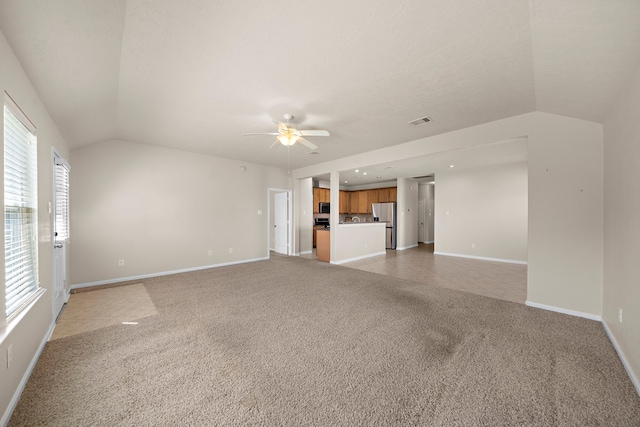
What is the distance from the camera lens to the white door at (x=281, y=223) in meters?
7.50

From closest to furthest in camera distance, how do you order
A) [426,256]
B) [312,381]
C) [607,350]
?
[312,381] < [607,350] < [426,256]

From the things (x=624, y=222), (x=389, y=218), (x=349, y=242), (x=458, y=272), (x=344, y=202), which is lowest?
(x=458, y=272)

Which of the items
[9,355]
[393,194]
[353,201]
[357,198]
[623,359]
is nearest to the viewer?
[9,355]


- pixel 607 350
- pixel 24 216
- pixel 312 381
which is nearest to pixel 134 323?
pixel 24 216

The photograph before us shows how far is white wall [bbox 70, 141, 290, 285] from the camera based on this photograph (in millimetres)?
4242

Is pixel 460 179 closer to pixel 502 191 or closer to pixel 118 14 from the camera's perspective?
pixel 502 191

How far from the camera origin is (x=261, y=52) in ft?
6.75

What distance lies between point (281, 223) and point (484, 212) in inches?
230

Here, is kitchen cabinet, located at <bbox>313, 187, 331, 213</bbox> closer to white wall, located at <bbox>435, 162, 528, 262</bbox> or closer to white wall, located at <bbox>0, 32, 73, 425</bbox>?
white wall, located at <bbox>435, 162, 528, 262</bbox>

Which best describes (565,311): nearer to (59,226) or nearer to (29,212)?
(29,212)

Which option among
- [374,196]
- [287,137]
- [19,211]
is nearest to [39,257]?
[19,211]

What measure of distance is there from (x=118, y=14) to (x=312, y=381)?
2.83 metres

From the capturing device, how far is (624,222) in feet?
6.99

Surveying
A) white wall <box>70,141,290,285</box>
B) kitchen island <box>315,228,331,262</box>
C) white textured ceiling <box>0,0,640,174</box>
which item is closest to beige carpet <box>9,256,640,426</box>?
white wall <box>70,141,290,285</box>
